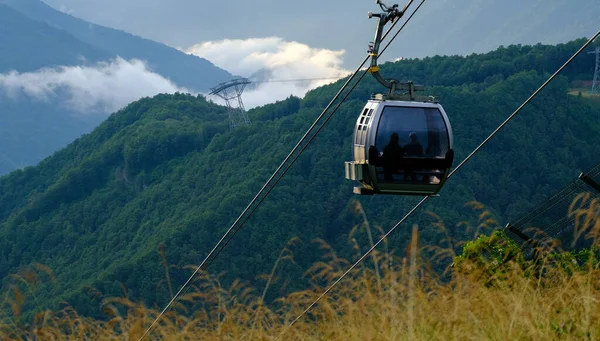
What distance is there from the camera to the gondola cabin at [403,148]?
9516 millimetres

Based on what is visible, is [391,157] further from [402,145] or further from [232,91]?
[232,91]

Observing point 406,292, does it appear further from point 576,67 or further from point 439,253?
point 576,67

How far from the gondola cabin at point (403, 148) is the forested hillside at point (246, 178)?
51328mm

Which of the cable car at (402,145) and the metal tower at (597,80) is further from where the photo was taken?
the metal tower at (597,80)

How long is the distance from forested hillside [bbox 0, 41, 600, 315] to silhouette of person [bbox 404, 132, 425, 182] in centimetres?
5135

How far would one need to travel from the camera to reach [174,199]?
11419cm

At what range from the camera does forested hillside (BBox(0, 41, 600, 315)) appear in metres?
83.4

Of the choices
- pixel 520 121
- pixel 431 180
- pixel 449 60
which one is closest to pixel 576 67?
pixel 449 60

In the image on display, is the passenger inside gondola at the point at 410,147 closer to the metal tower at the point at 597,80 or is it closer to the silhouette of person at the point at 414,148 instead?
the silhouette of person at the point at 414,148

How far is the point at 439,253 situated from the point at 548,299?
66cm

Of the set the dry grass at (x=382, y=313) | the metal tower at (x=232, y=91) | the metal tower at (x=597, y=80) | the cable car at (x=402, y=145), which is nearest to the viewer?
the dry grass at (x=382, y=313)

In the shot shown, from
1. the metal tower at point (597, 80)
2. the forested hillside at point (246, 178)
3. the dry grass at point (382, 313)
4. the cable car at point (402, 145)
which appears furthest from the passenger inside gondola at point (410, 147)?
the metal tower at point (597, 80)

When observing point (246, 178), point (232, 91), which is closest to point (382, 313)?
point (246, 178)

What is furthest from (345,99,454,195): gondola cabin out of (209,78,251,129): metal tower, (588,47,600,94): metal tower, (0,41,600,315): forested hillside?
(588,47,600,94): metal tower
